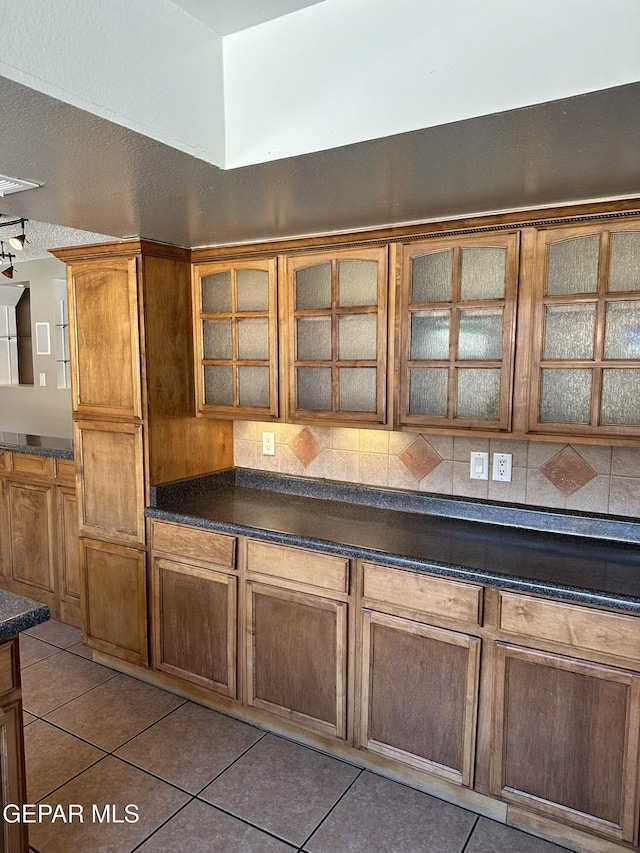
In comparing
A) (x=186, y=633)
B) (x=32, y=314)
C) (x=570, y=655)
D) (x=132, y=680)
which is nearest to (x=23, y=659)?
(x=132, y=680)

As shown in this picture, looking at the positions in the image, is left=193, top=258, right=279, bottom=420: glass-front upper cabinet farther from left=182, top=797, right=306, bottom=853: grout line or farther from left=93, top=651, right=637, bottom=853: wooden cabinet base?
left=182, top=797, right=306, bottom=853: grout line

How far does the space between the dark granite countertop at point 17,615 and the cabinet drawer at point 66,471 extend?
1840 mm

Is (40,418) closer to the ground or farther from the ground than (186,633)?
farther from the ground

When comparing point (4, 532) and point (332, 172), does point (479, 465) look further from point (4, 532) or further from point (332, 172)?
point (4, 532)

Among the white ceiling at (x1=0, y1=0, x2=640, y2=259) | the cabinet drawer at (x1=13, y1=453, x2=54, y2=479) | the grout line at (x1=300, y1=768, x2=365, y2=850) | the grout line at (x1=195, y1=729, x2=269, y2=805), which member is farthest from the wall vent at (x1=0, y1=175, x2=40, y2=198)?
the grout line at (x1=300, y1=768, x2=365, y2=850)

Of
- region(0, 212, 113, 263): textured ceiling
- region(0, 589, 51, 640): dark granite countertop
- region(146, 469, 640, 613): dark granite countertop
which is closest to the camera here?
region(0, 589, 51, 640): dark granite countertop

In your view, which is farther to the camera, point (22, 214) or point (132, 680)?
point (132, 680)

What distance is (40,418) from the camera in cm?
541

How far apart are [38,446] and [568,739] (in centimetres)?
310

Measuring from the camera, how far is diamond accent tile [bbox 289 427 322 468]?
2.98m

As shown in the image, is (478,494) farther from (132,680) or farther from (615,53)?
(132,680)

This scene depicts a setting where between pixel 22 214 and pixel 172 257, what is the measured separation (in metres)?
0.70

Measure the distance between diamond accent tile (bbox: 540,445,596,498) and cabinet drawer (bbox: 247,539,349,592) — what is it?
91cm

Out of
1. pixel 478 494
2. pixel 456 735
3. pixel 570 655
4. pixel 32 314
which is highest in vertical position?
pixel 32 314
